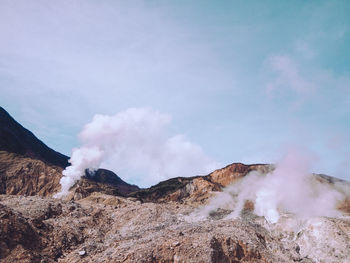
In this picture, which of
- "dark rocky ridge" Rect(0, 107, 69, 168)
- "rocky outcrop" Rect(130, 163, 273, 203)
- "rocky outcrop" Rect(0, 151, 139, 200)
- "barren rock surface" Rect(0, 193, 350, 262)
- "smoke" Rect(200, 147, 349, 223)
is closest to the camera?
"barren rock surface" Rect(0, 193, 350, 262)

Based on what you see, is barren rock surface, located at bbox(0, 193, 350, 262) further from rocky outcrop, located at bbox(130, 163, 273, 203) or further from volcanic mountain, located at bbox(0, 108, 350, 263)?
rocky outcrop, located at bbox(130, 163, 273, 203)

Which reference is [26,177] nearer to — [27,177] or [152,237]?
[27,177]

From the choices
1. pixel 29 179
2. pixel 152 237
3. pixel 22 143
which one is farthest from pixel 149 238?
pixel 22 143

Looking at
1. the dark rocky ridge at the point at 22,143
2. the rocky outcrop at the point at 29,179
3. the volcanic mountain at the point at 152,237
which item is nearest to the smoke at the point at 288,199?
the volcanic mountain at the point at 152,237

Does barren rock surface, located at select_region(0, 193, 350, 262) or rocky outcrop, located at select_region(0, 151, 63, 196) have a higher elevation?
rocky outcrop, located at select_region(0, 151, 63, 196)

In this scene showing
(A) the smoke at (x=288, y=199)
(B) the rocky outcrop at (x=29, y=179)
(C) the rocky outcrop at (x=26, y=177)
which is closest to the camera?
(A) the smoke at (x=288, y=199)

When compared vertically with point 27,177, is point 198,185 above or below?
above

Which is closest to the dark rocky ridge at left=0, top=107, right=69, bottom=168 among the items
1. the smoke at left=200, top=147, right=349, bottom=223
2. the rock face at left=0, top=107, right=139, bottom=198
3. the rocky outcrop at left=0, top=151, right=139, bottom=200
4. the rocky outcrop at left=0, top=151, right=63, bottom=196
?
the rock face at left=0, top=107, right=139, bottom=198

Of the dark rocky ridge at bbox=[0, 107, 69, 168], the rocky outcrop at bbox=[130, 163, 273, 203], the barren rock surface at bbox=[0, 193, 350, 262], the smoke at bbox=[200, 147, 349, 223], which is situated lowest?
the barren rock surface at bbox=[0, 193, 350, 262]

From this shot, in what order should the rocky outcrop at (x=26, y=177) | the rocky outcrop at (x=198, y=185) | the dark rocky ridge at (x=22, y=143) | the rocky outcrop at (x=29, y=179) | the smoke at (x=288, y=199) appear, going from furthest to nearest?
the dark rocky ridge at (x=22, y=143) → the rocky outcrop at (x=198, y=185) → the rocky outcrop at (x=26, y=177) → the rocky outcrop at (x=29, y=179) → the smoke at (x=288, y=199)

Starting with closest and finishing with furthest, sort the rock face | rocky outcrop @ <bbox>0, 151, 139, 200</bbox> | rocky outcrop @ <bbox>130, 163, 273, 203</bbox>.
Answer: the rock face, rocky outcrop @ <bbox>0, 151, 139, 200</bbox>, rocky outcrop @ <bbox>130, 163, 273, 203</bbox>

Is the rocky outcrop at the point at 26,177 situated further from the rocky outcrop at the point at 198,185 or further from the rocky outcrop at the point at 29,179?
the rocky outcrop at the point at 198,185

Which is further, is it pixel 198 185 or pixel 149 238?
pixel 198 185

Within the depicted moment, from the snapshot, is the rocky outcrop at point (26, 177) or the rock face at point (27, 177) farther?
the rocky outcrop at point (26, 177)
